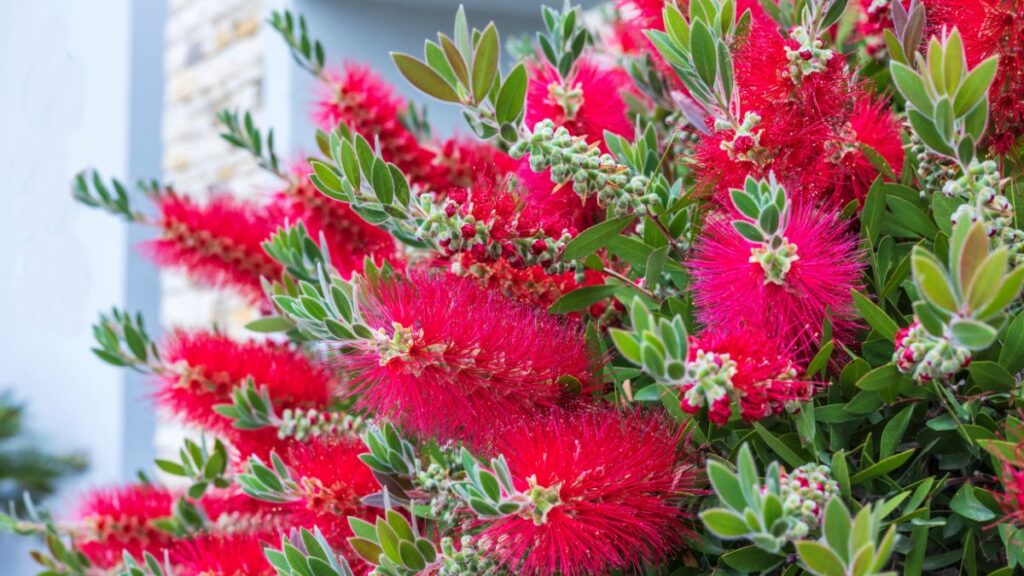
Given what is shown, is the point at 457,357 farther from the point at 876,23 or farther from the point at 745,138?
the point at 876,23

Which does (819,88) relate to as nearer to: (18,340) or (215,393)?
(215,393)

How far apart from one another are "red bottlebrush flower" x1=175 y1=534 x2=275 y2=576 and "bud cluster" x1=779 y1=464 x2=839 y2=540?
281 millimetres

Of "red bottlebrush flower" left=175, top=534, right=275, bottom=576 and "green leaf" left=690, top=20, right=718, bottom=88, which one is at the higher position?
"green leaf" left=690, top=20, right=718, bottom=88

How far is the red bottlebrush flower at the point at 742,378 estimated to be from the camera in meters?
0.28

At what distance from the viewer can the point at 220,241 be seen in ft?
2.05

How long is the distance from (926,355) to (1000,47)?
0.51ft

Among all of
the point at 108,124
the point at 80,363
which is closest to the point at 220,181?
the point at 108,124

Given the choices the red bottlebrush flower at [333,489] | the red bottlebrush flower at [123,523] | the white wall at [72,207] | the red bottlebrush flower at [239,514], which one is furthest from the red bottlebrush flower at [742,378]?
the white wall at [72,207]

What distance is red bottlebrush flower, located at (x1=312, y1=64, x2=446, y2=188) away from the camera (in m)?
0.56

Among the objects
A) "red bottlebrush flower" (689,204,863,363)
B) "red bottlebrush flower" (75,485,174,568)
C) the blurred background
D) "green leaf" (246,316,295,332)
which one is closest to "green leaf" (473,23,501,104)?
"red bottlebrush flower" (689,204,863,363)

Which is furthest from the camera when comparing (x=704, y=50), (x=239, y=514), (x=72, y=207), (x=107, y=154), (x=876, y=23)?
(x=72, y=207)

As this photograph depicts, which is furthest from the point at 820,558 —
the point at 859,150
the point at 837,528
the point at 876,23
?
the point at 876,23

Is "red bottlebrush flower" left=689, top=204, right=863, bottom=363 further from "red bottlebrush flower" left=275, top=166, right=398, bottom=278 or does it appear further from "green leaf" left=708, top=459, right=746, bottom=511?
"red bottlebrush flower" left=275, top=166, right=398, bottom=278

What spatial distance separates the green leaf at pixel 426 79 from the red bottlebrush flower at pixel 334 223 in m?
0.18
